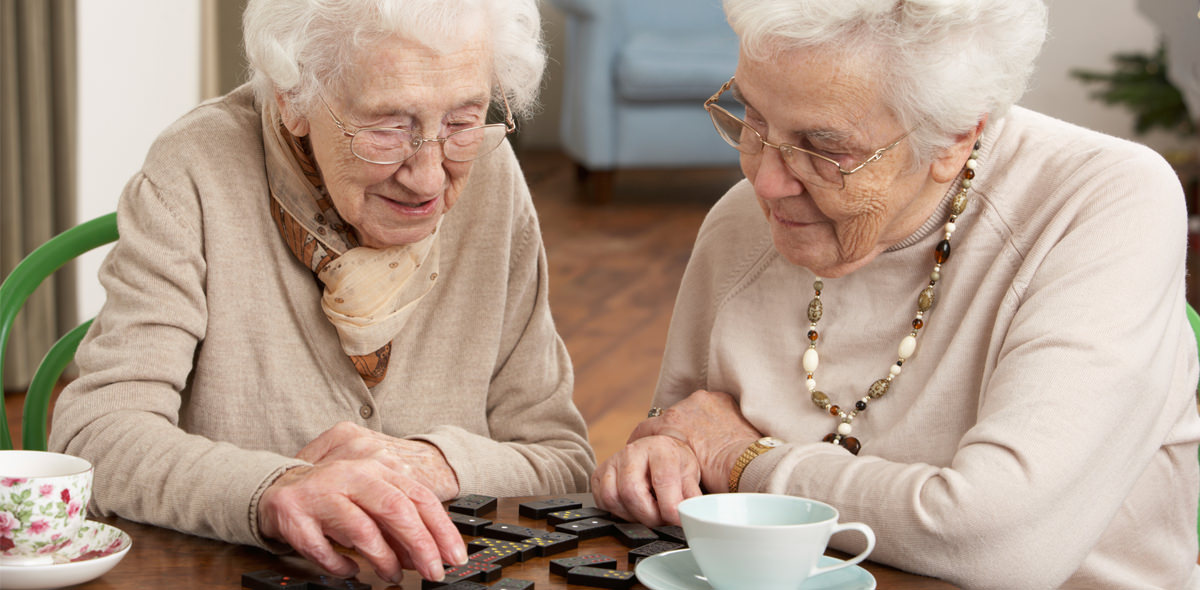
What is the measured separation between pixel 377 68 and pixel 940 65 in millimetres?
647

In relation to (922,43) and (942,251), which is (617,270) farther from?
(922,43)

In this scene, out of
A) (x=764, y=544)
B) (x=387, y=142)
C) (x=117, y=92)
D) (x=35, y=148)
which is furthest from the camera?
(x=117, y=92)

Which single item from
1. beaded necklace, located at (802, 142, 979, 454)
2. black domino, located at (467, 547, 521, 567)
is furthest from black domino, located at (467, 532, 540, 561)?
beaded necklace, located at (802, 142, 979, 454)

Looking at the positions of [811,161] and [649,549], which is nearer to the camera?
[649,549]

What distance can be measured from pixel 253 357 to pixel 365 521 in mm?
586

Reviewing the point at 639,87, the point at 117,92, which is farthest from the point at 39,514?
the point at 639,87

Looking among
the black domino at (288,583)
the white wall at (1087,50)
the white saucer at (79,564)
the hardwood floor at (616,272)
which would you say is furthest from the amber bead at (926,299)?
the white wall at (1087,50)

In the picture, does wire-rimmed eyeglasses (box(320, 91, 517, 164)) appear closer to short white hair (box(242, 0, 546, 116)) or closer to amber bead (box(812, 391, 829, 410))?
short white hair (box(242, 0, 546, 116))

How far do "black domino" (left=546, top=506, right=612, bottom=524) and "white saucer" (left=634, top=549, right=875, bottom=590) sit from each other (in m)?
0.18

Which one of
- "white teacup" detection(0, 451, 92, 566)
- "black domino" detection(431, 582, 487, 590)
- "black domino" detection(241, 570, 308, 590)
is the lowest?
"black domino" detection(241, 570, 308, 590)

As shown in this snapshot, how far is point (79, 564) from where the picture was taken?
3.53 ft

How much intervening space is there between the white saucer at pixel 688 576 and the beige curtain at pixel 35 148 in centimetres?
316

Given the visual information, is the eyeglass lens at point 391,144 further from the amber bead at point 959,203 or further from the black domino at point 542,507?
the amber bead at point 959,203

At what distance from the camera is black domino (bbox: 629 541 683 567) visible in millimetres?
1193
